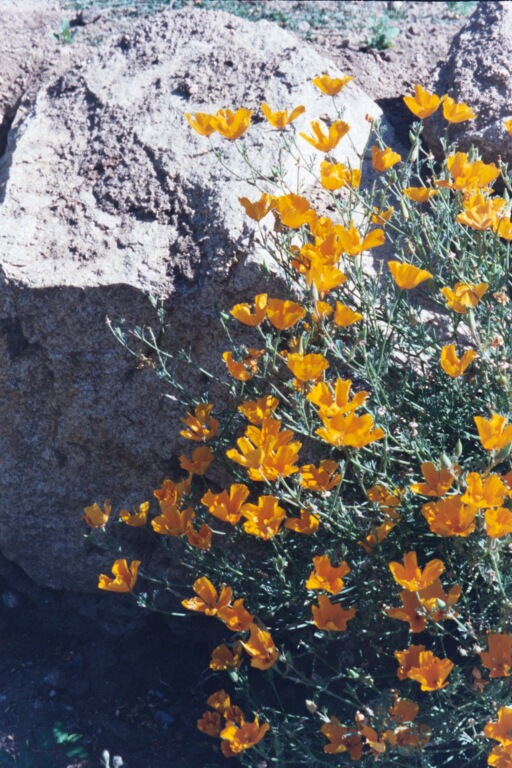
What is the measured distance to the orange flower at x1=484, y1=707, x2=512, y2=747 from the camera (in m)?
1.93

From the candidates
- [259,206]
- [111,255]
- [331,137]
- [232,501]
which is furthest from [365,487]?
[111,255]

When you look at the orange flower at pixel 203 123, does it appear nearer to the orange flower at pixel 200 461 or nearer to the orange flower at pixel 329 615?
the orange flower at pixel 200 461

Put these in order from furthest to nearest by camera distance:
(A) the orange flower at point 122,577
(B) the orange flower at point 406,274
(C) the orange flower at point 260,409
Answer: (A) the orange flower at point 122,577
(C) the orange flower at point 260,409
(B) the orange flower at point 406,274

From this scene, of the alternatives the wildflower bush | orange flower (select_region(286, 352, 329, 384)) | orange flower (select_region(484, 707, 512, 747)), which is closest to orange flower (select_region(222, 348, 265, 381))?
the wildflower bush

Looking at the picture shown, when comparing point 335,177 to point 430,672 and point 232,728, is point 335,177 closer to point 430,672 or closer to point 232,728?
point 430,672

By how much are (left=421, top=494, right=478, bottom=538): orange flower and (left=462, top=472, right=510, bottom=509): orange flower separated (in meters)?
0.03

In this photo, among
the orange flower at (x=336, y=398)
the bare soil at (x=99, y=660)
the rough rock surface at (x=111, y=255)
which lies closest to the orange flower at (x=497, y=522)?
the orange flower at (x=336, y=398)

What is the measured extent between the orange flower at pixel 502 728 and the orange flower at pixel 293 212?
4.28 ft

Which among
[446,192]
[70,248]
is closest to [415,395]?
[446,192]

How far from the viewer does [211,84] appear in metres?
3.19

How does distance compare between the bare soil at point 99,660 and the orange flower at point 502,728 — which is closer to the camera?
the orange flower at point 502,728

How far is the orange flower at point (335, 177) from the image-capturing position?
2.39 meters

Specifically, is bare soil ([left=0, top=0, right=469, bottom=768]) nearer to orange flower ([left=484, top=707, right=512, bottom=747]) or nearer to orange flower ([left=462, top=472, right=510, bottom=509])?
orange flower ([left=484, top=707, right=512, bottom=747])

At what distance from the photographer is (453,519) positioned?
190cm
